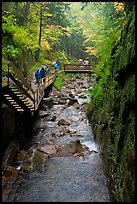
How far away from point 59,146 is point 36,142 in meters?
1.59

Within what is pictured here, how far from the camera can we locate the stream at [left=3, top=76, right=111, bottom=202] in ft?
28.5

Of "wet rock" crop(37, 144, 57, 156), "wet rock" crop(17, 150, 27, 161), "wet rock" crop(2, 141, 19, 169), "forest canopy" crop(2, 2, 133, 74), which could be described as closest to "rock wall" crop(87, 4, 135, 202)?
"wet rock" crop(37, 144, 57, 156)

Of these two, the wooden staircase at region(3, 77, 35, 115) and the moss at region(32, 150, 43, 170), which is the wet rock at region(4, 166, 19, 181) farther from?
the wooden staircase at region(3, 77, 35, 115)

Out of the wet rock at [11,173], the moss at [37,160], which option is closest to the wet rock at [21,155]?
the moss at [37,160]

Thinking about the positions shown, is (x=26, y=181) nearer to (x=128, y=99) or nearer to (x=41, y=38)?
(x=128, y=99)

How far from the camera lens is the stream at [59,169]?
8.70 meters

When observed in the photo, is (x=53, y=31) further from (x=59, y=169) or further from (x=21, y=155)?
(x=59, y=169)

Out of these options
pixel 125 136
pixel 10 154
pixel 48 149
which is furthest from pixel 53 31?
pixel 125 136

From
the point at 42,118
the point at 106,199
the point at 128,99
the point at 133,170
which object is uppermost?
the point at 128,99

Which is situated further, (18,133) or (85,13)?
(85,13)

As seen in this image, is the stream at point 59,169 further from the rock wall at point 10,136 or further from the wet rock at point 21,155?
the rock wall at point 10,136

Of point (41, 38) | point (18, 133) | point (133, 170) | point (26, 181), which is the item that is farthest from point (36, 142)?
point (41, 38)

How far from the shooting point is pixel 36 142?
1411 cm

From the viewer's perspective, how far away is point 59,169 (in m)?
10.6
